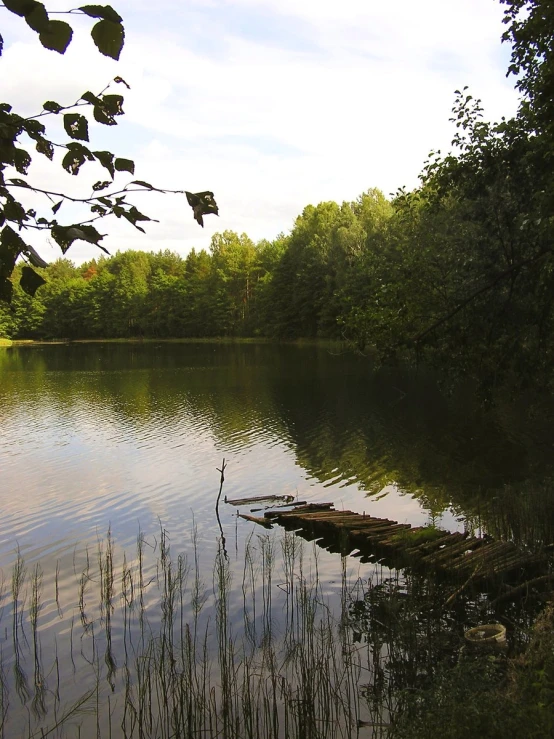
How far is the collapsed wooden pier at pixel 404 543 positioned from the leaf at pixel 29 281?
33.7 feet

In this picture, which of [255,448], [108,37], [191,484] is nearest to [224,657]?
[108,37]

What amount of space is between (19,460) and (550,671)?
78.8 ft

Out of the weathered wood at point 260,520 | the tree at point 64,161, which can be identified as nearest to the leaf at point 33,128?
the tree at point 64,161

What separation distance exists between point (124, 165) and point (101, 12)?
509 millimetres

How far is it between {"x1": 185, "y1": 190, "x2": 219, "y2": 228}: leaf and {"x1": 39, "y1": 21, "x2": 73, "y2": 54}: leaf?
598mm

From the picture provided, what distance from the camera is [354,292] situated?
69625 millimetres

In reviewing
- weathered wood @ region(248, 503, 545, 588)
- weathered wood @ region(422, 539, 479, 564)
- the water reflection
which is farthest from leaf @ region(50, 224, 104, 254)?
the water reflection

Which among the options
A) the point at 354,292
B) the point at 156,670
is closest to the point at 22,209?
the point at 156,670

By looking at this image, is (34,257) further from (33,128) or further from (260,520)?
(260,520)

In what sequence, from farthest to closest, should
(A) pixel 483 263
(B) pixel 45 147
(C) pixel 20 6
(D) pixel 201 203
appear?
(A) pixel 483 263
(B) pixel 45 147
(D) pixel 201 203
(C) pixel 20 6

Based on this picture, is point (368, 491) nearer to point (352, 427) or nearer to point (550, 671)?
point (352, 427)

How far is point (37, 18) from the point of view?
2.06m

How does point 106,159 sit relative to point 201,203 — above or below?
above

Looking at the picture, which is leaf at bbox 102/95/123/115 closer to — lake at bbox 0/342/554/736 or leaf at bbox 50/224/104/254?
leaf at bbox 50/224/104/254
